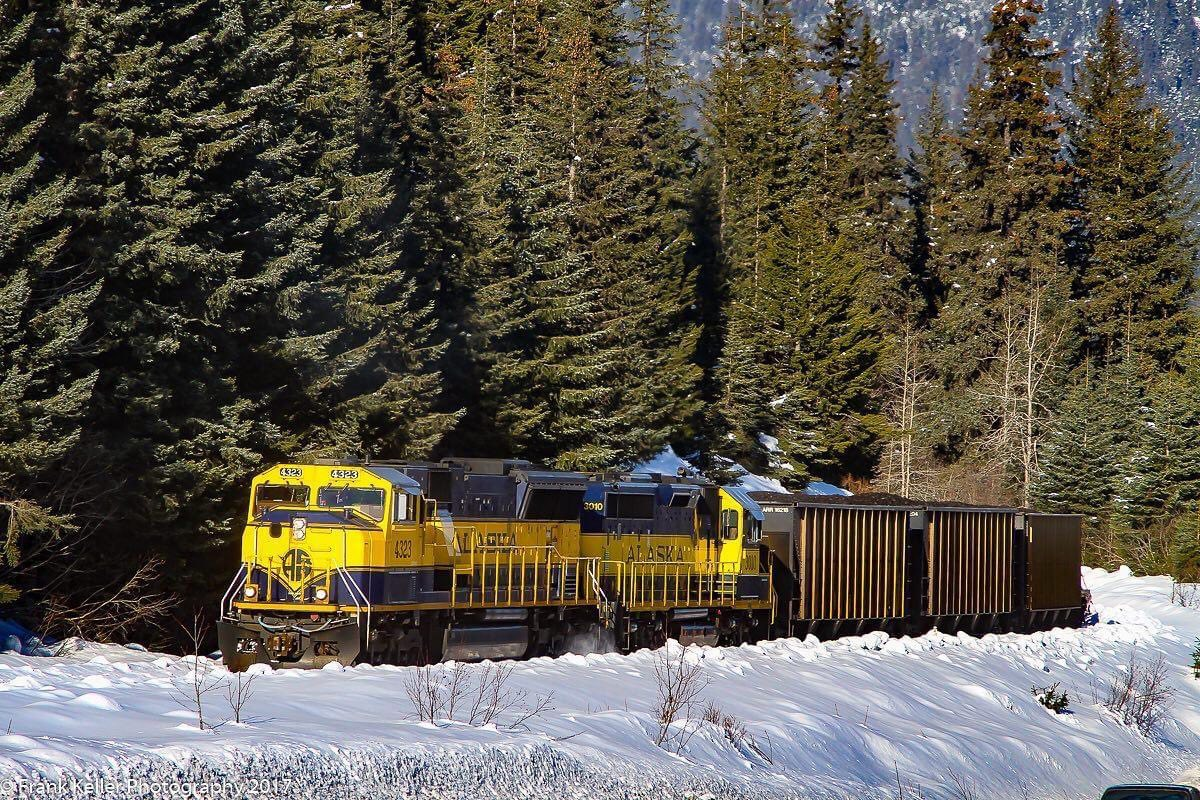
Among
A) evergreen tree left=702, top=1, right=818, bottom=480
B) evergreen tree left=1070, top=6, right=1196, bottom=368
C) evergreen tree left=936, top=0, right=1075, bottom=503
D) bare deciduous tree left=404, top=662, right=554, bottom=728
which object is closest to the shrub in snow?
bare deciduous tree left=404, top=662, right=554, bottom=728

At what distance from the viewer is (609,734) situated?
15359 millimetres

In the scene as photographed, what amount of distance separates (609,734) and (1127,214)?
6940cm

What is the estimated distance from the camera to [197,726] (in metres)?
12.9

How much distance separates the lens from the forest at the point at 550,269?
2333cm

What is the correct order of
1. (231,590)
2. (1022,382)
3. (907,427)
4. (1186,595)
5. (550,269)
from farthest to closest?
(1022,382), (907,427), (1186,595), (550,269), (231,590)

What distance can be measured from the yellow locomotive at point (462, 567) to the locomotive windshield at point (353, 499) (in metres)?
0.02

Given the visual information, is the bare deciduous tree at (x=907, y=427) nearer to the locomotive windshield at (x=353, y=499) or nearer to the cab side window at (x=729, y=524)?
the cab side window at (x=729, y=524)

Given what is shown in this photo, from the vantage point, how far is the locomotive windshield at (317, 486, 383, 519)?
20188 millimetres

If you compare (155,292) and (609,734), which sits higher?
(155,292)

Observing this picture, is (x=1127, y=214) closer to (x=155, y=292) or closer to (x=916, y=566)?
(x=916, y=566)

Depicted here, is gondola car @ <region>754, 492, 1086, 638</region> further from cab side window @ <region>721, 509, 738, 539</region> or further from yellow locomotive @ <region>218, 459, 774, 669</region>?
yellow locomotive @ <region>218, 459, 774, 669</region>

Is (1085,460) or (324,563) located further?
(1085,460)

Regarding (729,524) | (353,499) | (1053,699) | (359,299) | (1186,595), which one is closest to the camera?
(353,499)

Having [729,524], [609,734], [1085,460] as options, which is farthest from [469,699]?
[1085,460]
